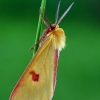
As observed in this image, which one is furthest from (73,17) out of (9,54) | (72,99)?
(72,99)

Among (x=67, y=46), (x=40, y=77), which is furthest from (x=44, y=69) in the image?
(x=67, y=46)

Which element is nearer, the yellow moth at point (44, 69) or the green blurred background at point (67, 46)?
the yellow moth at point (44, 69)

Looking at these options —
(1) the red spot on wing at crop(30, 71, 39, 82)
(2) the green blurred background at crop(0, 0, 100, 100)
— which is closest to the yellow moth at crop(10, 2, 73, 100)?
(1) the red spot on wing at crop(30, 71, 39, 82)

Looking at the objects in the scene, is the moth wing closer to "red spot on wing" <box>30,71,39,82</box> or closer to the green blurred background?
"red spot on wing" <box>30,71,39,82</box>

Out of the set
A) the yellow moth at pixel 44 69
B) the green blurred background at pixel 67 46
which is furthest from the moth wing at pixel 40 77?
the green blurred background at pixel 67 46

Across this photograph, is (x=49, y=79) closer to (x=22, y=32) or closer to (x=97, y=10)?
(x=22, y=32)

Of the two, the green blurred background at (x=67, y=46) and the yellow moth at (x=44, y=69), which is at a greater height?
the green blurred background at (x=67, y=46)

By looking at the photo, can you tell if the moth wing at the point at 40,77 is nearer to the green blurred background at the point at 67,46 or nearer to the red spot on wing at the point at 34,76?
the red spot on wing at the point at 34,76
